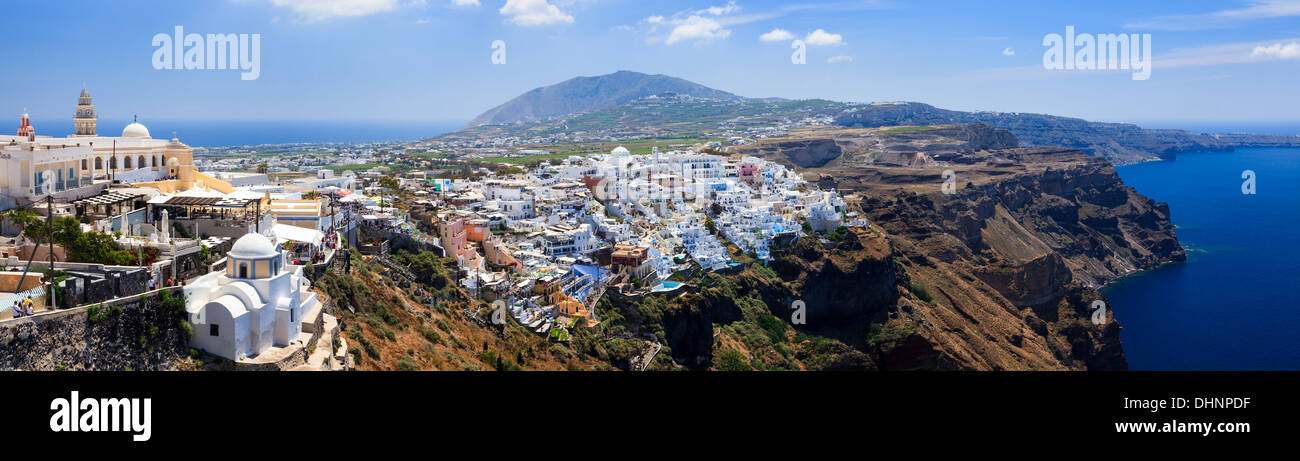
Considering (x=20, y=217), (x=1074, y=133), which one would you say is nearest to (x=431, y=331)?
(x=20, y=217)

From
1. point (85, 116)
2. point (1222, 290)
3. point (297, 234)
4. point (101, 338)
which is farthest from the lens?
point (1222, 290)

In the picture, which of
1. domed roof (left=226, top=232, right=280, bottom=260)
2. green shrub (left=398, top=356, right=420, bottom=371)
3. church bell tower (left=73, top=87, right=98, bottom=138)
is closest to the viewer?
domed roof (left=226, top=232, right=280, bottom=260)

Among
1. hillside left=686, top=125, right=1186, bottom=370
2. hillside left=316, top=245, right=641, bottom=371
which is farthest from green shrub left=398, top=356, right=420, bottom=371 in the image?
hillside left=686, top=125, right=1186, bottom=370

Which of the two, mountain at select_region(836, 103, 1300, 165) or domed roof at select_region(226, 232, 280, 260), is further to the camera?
mountain at select_region(836, 103, 1300, 165)

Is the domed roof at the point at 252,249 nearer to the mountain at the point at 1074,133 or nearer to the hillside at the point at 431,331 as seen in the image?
the hillside at the point at 431,331

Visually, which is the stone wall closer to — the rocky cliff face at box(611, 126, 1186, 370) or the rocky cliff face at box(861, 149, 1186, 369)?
the rocky cliff face at box(611, 126, 1186, 370)

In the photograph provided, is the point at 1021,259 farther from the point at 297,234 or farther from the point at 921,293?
the point at 297,234
